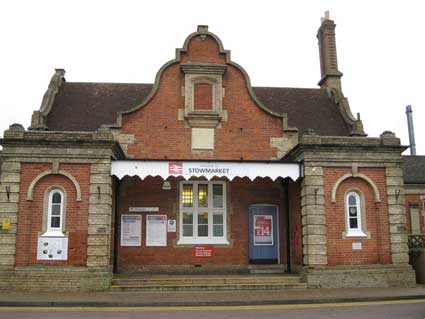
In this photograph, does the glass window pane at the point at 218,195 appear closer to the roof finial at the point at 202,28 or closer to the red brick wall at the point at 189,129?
the red brick wall at the point at 189,129

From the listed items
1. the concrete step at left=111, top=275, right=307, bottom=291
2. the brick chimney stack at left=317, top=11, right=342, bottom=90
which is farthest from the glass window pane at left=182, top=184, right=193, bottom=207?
the brick chimney stack at left=317, top=11, right=342, bottom=90

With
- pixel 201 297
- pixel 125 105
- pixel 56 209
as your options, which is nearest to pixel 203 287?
pixel 201 297

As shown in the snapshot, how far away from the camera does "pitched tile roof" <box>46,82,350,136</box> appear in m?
20.1

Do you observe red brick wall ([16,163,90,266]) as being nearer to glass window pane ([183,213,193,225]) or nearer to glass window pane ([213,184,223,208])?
glass window pane ([183,213,193,225])

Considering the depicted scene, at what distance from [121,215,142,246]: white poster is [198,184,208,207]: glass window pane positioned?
2.36m

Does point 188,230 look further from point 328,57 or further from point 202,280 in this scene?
point 328,57

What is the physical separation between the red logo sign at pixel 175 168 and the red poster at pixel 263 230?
4335 mm

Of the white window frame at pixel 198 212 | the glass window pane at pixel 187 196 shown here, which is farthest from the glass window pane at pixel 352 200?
the glass window pane at pixel 187 196

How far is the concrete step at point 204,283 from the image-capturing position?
14609 mm

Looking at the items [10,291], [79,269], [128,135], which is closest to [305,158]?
A: [128,135]

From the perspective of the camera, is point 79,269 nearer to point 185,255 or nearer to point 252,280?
point 185,255

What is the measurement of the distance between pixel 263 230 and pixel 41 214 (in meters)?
8.13

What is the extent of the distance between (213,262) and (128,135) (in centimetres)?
586

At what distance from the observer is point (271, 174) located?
15898 millimetres
